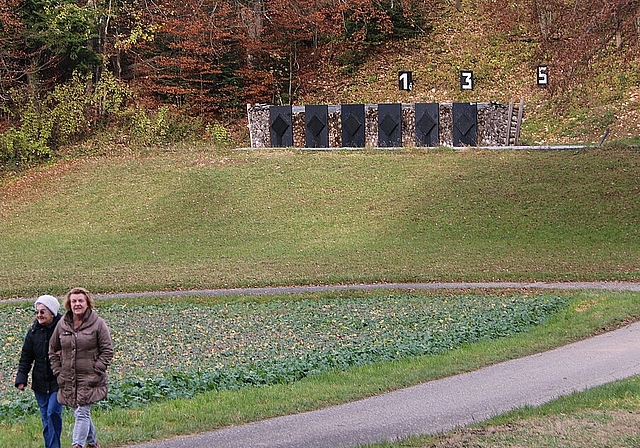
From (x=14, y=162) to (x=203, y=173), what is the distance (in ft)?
34.0

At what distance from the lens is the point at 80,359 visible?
837cm

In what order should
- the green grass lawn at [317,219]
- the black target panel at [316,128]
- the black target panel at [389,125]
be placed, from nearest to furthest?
the green grass lawn at [317,219] < the black target panel at [389,125] < the black target panel at [316,128]

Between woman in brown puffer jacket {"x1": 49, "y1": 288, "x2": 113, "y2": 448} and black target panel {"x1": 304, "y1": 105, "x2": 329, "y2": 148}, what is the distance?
1210 inches

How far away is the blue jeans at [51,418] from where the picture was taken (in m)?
8.64

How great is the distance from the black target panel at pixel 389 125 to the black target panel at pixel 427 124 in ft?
2.57

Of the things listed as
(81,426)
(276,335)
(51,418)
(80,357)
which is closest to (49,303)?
(80,357)

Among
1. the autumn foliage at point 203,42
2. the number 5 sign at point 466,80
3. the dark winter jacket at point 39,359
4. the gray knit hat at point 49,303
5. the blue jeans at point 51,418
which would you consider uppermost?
the autumn foliage at point 203,42

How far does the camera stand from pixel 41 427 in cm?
965

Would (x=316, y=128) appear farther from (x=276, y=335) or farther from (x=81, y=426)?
(x=81, y=426)

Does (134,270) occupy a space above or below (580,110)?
below

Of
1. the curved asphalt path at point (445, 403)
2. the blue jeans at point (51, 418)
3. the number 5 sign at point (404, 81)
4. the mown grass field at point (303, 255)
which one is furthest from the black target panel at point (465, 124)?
the blue jeans at point (51, 418)

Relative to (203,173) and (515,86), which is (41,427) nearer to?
(203,173)

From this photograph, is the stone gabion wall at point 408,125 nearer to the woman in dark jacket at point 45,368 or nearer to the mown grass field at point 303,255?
the mown grass field at point 303,255

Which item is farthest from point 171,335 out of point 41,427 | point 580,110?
point 580,110
